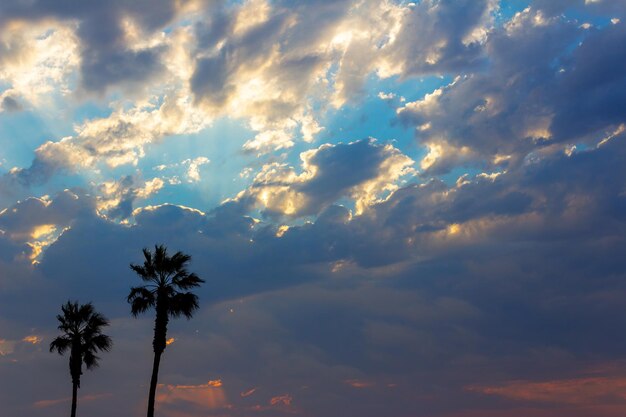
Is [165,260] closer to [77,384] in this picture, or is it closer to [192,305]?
[192,305]

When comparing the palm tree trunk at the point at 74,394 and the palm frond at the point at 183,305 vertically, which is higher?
the palm frond at the point at 183,305

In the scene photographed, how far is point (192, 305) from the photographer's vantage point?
176 feet

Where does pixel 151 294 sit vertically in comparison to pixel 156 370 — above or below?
above

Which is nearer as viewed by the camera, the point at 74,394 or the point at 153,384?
the point at 153,384

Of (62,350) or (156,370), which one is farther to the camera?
(62,350)

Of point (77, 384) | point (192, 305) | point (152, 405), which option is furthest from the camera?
point (77, 384)

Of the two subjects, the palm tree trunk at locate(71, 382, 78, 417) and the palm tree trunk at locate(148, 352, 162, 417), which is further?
the palm tree trunk at locate(71, 382, 78, 417)

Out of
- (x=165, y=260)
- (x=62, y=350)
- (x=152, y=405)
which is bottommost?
(x=152, y=405)

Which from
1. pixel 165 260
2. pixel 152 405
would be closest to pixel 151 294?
pixel 165 260

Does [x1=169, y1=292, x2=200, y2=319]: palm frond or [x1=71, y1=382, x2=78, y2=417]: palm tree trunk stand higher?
[x1=169, y1=292, x2=200, y2=319]: palm frond

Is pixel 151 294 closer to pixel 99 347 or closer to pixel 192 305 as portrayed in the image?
pixel 192 305

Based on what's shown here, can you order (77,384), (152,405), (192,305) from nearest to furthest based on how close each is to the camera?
(152,405) → (192,305) → (77,384)

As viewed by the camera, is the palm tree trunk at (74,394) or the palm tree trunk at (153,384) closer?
the palm tree trunk at (153,384)

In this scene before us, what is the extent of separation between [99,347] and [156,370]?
45.0 feet
